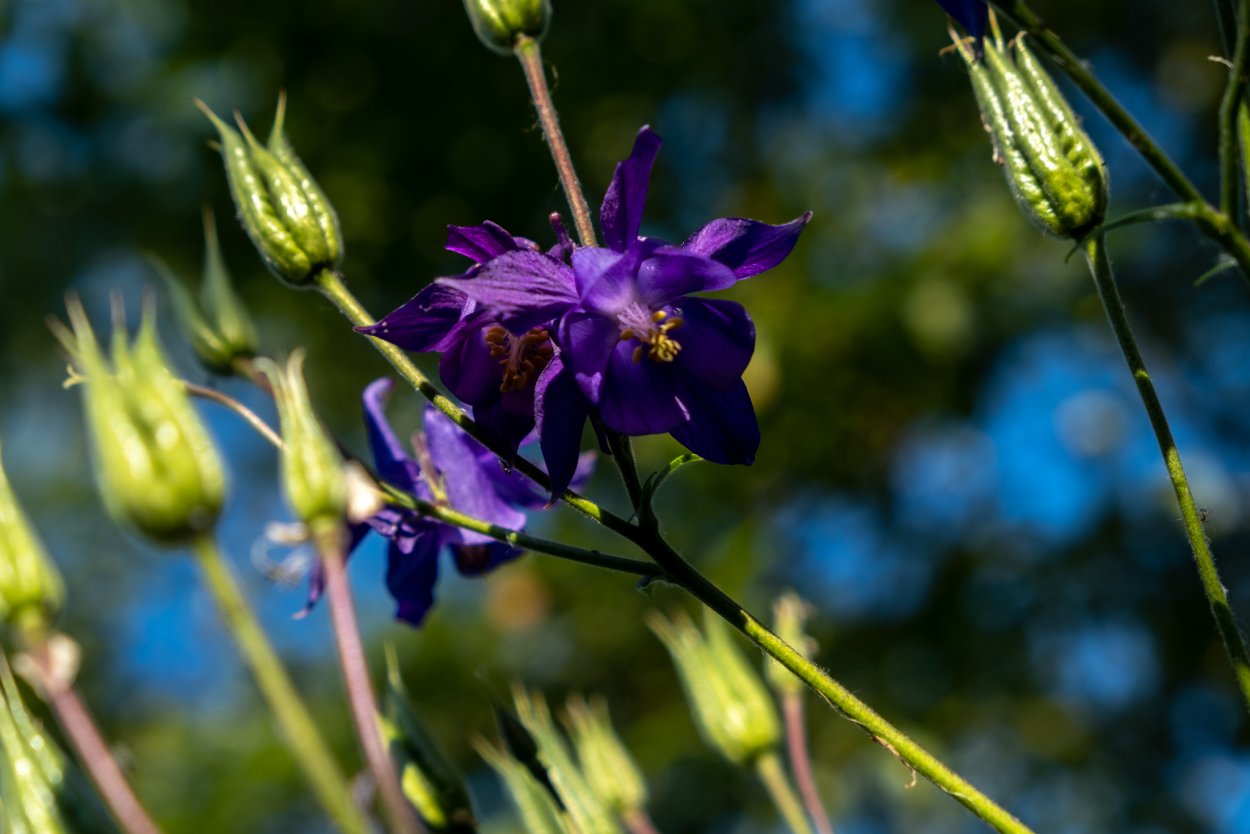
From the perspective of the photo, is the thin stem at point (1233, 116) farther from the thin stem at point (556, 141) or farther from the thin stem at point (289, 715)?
the thin stem at point (289, 715)

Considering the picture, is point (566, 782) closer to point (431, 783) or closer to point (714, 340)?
point (431, 783)

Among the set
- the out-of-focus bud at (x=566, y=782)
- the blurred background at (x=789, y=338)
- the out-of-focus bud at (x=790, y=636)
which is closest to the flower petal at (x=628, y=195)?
the out-of-focus bud at (x=566, y=782)

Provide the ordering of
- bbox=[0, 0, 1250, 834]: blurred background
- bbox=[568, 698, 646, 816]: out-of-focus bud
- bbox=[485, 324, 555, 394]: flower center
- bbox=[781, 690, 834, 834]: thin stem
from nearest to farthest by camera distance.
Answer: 1. bbox=[485, 324, 555, 394]: flower center
2. bbox=[781, 690, 834, 834]: thin stem
3. bbox=[568, 698, 646, 816]: out-of-focus bud
4. bbox=[0, 0, 1250, 834]: blurred background

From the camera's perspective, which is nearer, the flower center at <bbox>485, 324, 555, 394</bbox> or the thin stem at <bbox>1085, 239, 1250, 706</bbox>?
the thin stem at <bbox>1085, 239, 1250, 706</bbox>

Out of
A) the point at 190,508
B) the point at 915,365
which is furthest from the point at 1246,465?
the point at 190,508

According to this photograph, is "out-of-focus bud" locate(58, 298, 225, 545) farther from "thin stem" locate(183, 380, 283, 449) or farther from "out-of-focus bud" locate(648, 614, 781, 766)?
"out-of-focus bud" locate(648, 614, 781, 766)

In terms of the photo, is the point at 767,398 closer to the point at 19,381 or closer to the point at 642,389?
the point at 642,389

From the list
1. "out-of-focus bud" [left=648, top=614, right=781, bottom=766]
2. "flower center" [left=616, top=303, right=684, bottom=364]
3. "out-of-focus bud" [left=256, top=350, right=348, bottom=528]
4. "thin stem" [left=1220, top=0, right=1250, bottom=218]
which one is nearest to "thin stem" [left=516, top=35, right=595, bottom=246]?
"flower center" [left=616, top=303, right=684, bottom=364]
